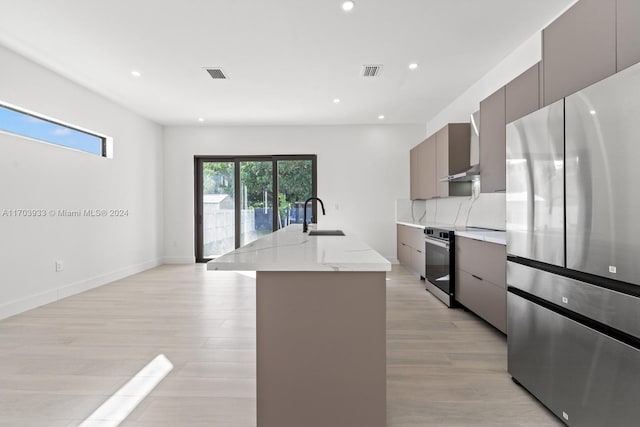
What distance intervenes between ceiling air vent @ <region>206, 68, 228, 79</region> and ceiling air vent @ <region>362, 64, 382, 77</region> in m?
1.73

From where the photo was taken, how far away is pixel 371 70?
390 centimetres

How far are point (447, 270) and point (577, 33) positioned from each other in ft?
8.32

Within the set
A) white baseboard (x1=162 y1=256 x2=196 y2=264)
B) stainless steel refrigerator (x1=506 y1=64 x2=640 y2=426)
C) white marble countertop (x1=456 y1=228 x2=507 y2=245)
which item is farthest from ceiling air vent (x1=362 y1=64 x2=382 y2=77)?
white baseboard (x1=162 y1=256 x2=196 y2=264)

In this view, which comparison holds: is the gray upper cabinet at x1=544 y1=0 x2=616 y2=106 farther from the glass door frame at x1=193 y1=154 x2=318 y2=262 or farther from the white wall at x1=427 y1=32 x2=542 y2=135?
the glass door frame at x1=193 y1=154 x2=318 y2=262

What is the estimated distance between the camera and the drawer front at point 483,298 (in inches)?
105

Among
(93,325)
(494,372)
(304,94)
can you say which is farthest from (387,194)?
(93,325)

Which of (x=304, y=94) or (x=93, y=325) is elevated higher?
(x=304, y=94)

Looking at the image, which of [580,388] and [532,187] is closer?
[580,388]

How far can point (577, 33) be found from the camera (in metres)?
1.70

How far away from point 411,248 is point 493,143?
2.47m

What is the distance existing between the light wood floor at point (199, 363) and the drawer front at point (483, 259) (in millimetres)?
510

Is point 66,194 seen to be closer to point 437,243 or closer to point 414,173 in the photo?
point 437,243

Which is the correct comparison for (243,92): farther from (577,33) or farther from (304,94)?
(577,33)

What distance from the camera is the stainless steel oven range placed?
3.62 m
